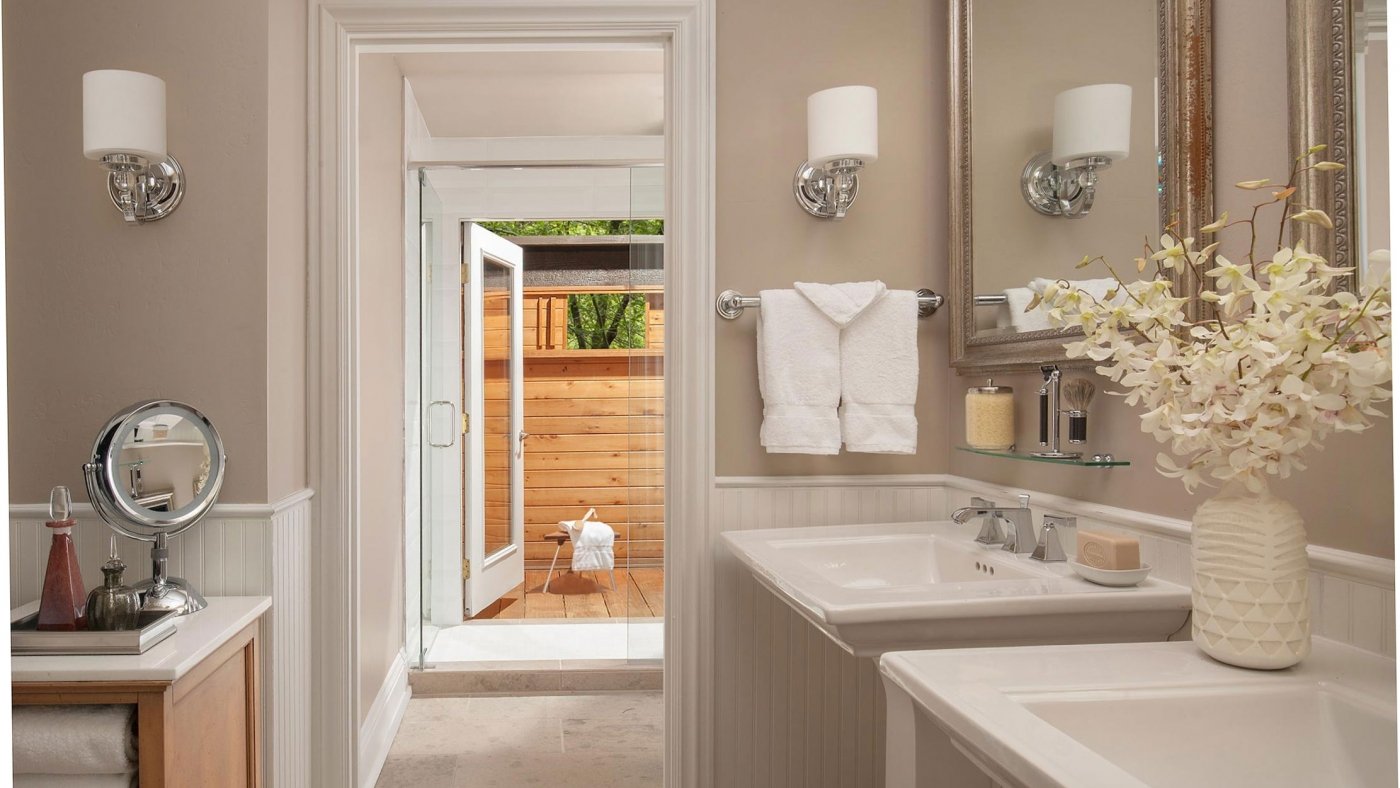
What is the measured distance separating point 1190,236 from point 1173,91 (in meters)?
0.24

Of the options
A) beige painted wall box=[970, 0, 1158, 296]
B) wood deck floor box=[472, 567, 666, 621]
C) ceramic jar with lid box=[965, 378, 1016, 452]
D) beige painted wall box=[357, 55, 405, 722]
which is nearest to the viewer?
beige painted wall box=[970, 0, 1158, 296]

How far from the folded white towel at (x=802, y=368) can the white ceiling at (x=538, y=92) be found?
1299mm

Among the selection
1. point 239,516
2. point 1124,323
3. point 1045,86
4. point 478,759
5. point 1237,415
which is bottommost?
point 478,759

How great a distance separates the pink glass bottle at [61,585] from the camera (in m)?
1.45

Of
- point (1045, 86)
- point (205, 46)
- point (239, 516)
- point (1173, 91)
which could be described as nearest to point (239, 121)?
point (205, 46)

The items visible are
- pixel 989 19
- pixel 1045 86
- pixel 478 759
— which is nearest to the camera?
pixel 1045 86

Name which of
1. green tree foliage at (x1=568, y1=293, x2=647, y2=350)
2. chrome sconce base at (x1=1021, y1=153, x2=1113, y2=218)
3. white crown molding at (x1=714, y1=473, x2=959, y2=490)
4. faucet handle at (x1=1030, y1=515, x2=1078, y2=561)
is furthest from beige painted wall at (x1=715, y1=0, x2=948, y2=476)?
green tree foliage at (x1=568, y1=293, x2=647, y2=350)

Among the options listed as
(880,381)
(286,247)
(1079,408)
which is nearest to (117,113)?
(286,247)

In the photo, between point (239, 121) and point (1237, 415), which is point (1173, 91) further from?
point (239, 121)

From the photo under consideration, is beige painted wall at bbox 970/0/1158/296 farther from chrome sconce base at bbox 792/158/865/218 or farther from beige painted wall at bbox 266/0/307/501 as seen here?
beige painted wall at bbox 266/0/307/501

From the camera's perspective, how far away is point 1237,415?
96 centimetres

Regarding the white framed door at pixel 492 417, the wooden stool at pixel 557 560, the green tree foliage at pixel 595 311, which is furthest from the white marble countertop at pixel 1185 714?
the green tree foliage at pixel 595 311

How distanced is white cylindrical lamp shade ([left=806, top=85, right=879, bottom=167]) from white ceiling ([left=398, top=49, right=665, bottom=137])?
113 centimetres

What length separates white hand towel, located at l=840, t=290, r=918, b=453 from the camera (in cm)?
202
